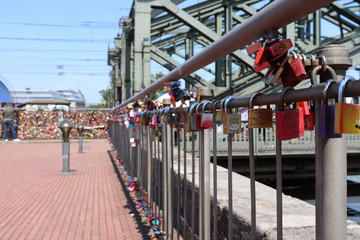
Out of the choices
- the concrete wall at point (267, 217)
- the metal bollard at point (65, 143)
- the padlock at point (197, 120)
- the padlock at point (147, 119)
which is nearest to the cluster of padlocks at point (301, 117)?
the padlock at point (197, 120)

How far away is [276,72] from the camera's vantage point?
1.27 metres

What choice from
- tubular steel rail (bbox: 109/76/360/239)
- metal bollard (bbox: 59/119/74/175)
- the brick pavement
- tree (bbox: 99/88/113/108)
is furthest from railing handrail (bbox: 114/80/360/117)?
tree (bbox: 99/88/113/108)

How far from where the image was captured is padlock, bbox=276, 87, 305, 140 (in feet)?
3.70

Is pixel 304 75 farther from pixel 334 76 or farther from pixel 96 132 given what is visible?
pixel 96 132

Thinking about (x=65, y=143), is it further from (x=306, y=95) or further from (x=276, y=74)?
(x=306, y=95)

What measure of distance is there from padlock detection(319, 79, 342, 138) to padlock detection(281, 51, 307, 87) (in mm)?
136

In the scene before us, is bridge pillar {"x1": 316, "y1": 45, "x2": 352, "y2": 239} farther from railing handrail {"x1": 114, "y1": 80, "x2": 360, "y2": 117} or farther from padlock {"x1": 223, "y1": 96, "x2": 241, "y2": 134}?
padlock {"x1": 223, "y1": 96, "x2": 241, "y2": 134}

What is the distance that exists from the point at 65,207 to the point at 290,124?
5058 millimetres

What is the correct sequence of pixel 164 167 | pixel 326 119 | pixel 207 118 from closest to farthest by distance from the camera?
1. pixel 326 119
2. pixel 207 118
3. pixel 164 167

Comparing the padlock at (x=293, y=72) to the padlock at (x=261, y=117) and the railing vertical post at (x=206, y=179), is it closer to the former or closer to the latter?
the padlock at (x=261, y=117)

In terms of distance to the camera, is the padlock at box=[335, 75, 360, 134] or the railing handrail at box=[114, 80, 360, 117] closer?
the padlock at box=[335, 75, 360, 134]

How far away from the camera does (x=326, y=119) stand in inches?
42.2

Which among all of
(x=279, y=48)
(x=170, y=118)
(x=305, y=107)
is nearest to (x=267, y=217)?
(x=170, y=118)

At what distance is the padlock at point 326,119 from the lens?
106 cm
